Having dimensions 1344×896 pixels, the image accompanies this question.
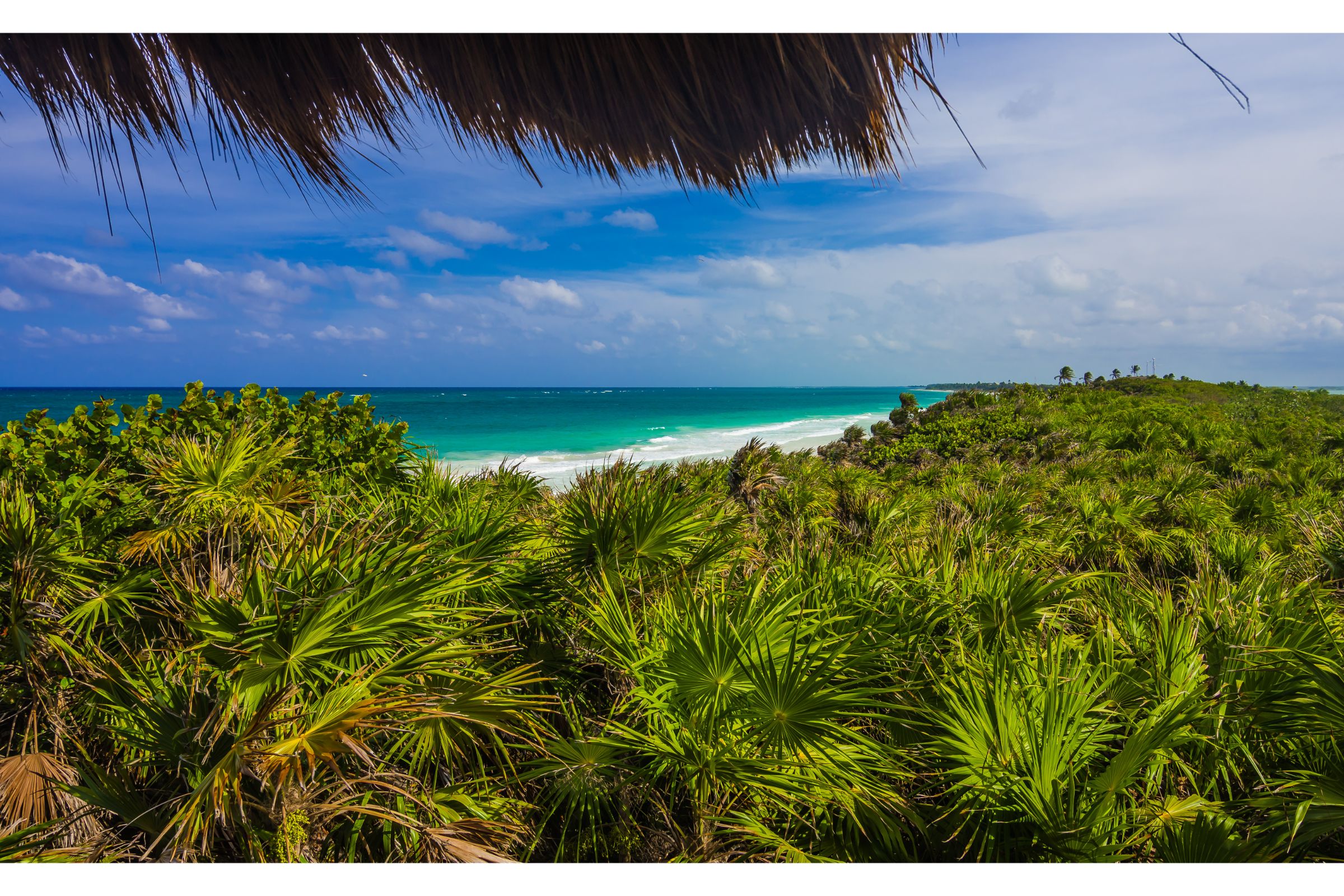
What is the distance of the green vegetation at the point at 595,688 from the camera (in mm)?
1750

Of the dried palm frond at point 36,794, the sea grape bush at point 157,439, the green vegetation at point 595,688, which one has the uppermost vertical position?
the sea grape bush at point 157,439

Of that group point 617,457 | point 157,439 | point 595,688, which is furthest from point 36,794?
point 617,457

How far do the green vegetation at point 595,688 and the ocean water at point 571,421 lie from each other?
1.07 meters

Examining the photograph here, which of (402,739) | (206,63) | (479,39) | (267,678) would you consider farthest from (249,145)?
(402,739)

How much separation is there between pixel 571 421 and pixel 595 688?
147 feet

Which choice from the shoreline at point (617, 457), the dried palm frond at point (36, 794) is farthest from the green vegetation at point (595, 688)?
the shoreline at point (617, 457)

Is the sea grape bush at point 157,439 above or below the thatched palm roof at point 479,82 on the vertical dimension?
below

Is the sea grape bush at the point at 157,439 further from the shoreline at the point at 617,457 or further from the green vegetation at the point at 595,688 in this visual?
the shoreline at the point at 617,457

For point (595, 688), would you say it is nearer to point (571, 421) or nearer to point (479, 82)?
point (479, 82)

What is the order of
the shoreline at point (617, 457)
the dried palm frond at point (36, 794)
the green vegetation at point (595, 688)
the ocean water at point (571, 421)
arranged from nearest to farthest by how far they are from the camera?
the green vegetation at point (595, 688)
the dried palm frond at point (36, 794)
the shoreline at point (617, 457)
the ocean water at point (571, 421)

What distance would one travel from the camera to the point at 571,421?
1833 inches

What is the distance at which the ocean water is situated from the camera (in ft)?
66.4

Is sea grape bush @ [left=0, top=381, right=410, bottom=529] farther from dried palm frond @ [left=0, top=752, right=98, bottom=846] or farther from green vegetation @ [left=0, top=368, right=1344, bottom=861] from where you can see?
A: dried palm frond @ [left=0, top=752, right=98, bottom=846]

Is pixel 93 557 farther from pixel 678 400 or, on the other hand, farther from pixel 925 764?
pixel 678 400
